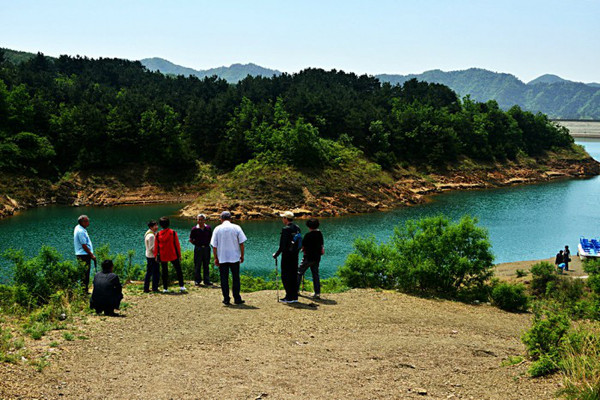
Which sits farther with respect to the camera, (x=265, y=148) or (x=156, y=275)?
(x=265, y=148)

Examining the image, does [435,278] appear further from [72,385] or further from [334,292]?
[72,385]

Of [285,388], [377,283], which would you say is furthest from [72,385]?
[377,283]

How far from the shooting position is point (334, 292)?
49.0 feet

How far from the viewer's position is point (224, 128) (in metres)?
70.8

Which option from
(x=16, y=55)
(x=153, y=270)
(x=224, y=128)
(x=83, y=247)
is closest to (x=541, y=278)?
(x=153, y=270)

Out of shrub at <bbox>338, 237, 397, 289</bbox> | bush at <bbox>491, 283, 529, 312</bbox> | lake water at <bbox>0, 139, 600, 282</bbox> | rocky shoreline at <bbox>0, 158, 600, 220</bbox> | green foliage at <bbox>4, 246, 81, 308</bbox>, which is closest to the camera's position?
green foliage at <bbox>4, 246, 81, 308</bbox>

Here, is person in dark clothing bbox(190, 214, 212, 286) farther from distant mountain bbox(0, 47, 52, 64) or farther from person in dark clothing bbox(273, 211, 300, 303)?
distant mountain bbox(0, 47, 52, 64)

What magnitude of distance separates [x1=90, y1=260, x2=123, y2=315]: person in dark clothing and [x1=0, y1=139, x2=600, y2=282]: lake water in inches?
747

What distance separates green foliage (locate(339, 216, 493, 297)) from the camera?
16.1m

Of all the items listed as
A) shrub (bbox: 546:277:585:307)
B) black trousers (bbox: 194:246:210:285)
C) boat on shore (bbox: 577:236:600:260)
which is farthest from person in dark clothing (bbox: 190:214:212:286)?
boat on shore (bbox: 577:236:600:260)

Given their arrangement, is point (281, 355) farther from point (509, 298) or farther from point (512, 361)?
point (509, 298)

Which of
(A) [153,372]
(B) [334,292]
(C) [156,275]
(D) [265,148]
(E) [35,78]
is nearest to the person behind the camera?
(A) [153,372]

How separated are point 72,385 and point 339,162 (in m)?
56.5

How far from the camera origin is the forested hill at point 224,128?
2427 inches
